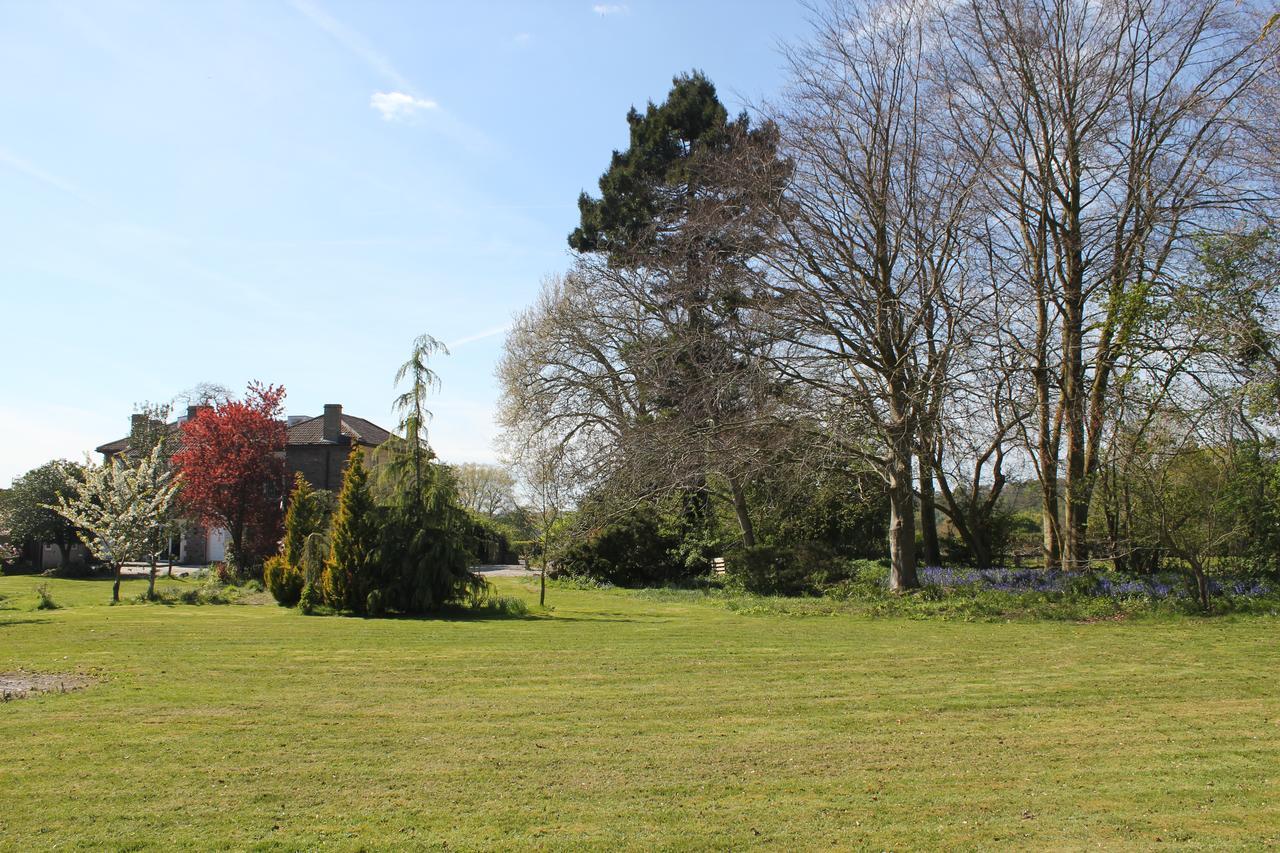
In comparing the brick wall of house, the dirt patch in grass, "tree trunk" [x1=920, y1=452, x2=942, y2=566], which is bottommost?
the dirt patch in grass

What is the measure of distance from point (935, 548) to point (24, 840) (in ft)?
81.1

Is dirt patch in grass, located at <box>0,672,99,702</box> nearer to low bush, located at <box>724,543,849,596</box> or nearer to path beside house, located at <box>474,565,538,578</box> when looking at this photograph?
low bush, located at <box>724,543,849,596</box>

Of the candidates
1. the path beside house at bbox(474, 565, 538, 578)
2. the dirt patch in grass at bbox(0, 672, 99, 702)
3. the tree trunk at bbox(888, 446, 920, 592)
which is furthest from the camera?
the path beside house at bbox(474, 565, 538, 578)

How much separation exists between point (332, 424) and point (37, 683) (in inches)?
1487

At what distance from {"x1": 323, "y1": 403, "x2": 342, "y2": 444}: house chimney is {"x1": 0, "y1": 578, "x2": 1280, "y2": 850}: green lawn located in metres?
33.7

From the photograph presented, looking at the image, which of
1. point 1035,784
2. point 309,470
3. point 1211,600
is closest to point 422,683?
point 1035,784

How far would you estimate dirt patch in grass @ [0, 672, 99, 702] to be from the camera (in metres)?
8.84

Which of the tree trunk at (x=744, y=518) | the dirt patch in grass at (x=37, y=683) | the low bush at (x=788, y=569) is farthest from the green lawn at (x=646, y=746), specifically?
the tree trunk at (x=744, y=518)

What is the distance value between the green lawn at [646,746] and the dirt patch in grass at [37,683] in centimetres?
29

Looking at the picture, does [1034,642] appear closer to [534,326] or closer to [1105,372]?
[1105,372]

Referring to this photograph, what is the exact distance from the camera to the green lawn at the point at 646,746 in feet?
17.6

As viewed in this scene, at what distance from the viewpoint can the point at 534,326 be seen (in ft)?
112

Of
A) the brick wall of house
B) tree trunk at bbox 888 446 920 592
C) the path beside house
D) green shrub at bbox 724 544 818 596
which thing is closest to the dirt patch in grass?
tree trunk at bbox 888 446 920 592

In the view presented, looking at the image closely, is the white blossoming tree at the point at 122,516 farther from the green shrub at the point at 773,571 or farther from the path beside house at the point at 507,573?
the green shrub at the point at 773,571
